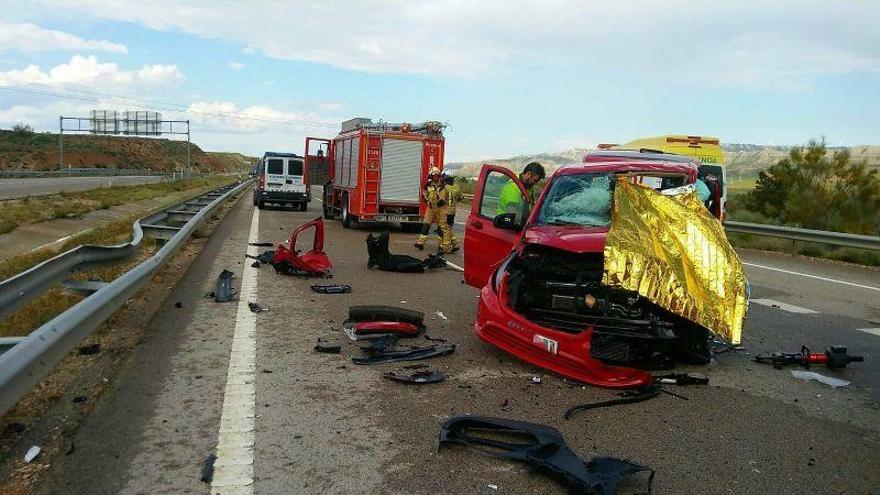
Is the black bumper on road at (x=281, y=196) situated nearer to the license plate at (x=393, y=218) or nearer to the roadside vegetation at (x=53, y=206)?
the roadside vegetation at (x=53, y=206)

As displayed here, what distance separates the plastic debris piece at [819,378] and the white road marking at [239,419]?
165 inches

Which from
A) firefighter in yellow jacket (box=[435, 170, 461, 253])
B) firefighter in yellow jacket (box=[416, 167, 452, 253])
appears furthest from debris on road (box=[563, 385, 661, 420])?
firefighter in yellow jacket (box=[416, 167, 452, 253])

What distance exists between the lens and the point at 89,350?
5.82 m

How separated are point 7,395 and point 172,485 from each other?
0.84 metres

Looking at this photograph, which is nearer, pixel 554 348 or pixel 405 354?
pixel 554 348

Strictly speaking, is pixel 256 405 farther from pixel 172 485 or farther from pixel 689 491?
pixel 689 491

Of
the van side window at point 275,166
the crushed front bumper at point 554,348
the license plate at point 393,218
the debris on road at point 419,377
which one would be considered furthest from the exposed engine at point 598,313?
the van side window at point 275,166

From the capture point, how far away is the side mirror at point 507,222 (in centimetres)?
710

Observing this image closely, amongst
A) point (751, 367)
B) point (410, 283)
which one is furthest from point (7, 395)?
point (410, 283)

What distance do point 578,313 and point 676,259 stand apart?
838mm

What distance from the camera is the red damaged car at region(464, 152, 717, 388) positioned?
5297 mm

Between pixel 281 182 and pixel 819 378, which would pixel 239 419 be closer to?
pixel 819 378

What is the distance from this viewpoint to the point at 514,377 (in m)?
5.43

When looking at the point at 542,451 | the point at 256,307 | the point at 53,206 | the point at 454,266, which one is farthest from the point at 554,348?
the point at 53,206
